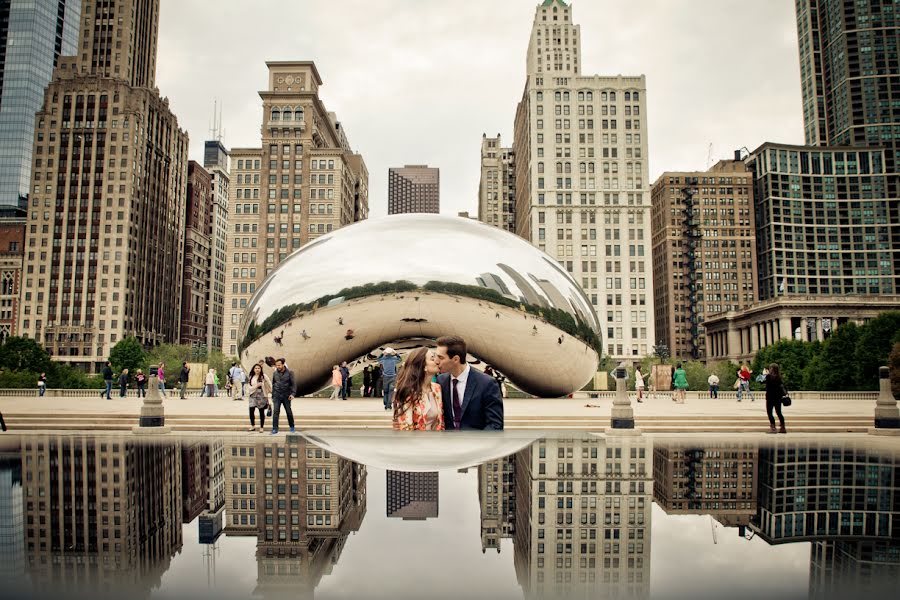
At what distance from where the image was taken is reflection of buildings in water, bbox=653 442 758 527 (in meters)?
4.30

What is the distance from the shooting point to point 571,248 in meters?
89.6

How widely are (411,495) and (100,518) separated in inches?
75.2

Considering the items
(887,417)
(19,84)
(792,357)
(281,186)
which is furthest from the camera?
(19,84)

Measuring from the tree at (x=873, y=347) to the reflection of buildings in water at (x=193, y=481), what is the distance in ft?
141

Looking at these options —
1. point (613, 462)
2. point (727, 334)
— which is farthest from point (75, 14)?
point (613, 462)

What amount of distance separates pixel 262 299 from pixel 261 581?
35.8 ft

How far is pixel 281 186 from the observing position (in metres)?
93.1

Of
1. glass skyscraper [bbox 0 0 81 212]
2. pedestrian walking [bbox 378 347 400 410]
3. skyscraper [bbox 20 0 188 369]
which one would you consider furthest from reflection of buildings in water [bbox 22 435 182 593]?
glass skyscraper [bbox 0 0 81 212]

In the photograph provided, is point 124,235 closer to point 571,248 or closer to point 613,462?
point 571,248

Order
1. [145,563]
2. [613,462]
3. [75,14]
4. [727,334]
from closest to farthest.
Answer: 1. [145,563]
2. [613,462]
3. [727,334]
4. [75,14]

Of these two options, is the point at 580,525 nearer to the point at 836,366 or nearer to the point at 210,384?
the point at 210,384

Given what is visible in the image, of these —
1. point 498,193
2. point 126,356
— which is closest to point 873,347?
point 126,356

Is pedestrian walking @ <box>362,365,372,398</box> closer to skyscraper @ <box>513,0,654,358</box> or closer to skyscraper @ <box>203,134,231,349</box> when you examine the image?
skyscraper @ <box>513,0,654,358</box>

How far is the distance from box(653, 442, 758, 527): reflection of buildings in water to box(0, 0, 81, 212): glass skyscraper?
139 meters
